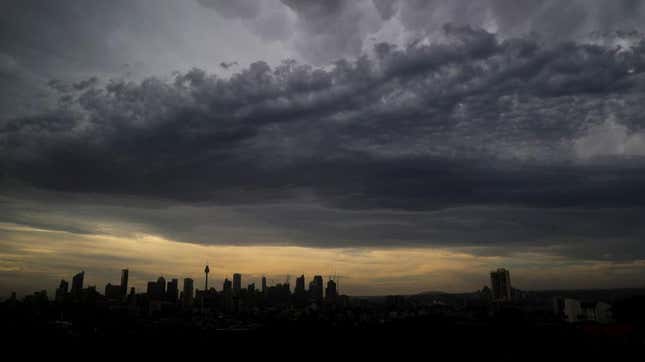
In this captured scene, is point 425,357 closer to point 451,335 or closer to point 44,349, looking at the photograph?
point 451,335

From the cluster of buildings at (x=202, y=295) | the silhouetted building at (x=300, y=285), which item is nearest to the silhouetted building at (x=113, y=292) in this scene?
the cluster of buildings at (x=202, y=295)

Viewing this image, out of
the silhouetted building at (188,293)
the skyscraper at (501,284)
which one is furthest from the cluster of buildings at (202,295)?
the skyscraper at (501,284)

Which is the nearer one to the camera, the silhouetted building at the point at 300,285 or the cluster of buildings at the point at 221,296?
the cluster of buildings at the point at 221,296

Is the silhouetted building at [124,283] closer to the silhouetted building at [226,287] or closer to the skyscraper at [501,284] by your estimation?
the silhouetted building at [226,287]

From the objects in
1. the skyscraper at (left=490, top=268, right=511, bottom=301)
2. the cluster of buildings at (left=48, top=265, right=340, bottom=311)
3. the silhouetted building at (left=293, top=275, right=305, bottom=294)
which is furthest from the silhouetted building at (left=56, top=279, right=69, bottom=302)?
the skyscraper at (left=490, top=268, right=511, bottom=301)

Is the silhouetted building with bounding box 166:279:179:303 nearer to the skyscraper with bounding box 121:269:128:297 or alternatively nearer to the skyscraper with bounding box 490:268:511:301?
the skyscraper with bounding box 121:269:128:297

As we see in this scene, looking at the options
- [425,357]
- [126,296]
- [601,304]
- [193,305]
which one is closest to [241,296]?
[193,305]
